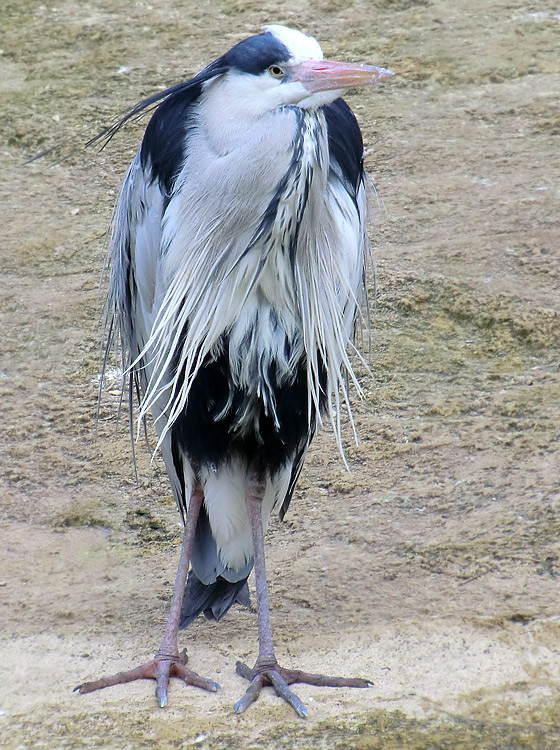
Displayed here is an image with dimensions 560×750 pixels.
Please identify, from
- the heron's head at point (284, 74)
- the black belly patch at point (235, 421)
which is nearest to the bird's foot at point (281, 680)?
the black belly patch at point (235, 421)

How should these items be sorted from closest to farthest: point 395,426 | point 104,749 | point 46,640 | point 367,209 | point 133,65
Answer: point 104,749
point 46,640
point 367,209
point 395,426
point 133,65

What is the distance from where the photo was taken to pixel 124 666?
2992 millimetres

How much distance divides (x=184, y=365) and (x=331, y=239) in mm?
570

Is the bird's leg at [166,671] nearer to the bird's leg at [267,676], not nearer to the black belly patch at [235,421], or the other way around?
the bird's leg at [267,676]

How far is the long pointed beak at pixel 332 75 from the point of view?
2.46m

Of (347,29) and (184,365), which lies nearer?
(184,365)

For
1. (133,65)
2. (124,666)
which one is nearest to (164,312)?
(124,666)

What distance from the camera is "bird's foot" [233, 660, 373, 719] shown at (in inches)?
107

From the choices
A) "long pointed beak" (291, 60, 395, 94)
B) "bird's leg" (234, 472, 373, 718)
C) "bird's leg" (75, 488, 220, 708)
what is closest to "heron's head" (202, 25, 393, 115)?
"long pointed beak" (291, 60, 395, 94)

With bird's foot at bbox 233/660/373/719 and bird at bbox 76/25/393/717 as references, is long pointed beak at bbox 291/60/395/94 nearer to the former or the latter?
bird at bbox 76/25/393/717

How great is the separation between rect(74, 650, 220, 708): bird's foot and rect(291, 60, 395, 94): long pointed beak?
5.34 ft

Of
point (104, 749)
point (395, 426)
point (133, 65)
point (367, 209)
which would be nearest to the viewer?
point (104, 749)

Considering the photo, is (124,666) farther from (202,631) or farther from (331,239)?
(331,239)

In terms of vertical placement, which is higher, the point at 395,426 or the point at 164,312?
the point at 164,312
